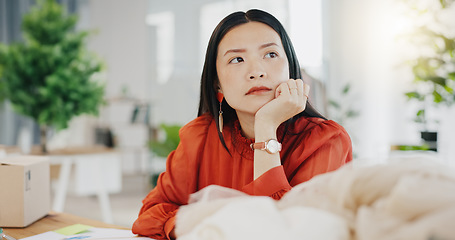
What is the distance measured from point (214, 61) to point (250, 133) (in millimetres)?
219

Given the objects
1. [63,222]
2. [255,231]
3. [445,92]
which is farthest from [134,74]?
[255,231]

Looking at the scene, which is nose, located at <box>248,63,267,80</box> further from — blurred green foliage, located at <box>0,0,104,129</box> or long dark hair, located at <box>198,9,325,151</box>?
blurred green foliage, located at <box>0,0,104,129</box>

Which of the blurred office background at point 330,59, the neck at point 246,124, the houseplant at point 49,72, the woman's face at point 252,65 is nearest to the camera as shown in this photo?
the woman's face at point 252,65

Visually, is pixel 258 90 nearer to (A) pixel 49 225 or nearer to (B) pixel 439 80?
(A) pixel 49 225

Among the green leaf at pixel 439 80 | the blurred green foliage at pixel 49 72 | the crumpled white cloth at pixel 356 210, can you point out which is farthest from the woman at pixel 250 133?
the blurred green foliage at pixel 49 72

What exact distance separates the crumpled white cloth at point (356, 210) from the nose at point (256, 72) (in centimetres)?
56

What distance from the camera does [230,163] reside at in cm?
114

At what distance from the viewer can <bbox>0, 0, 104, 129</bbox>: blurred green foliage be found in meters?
2.91

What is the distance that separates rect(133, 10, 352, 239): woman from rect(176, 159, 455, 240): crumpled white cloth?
0.47m

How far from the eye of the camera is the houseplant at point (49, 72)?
2906mm

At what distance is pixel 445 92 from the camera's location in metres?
3.04

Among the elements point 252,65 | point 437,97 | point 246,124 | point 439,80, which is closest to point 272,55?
point 252,65

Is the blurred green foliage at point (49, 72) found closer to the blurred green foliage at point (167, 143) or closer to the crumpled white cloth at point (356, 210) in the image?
the blurred green foliage at point (167, 143)

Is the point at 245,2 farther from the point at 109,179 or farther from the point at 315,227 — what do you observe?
the point at 315,227
